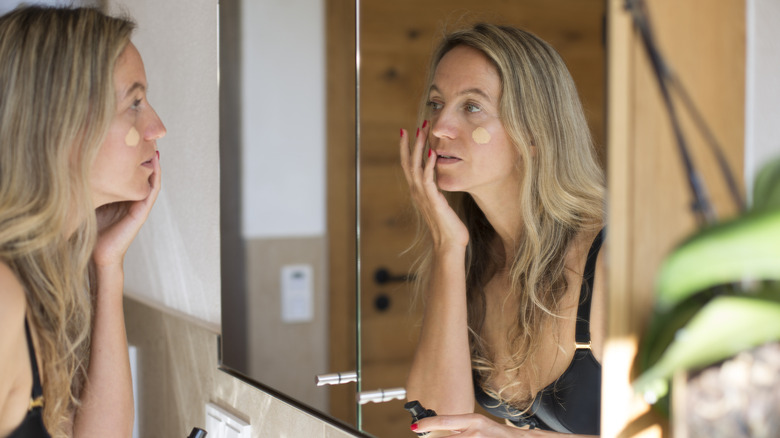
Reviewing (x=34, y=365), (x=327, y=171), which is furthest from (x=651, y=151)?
(x=34, y=365)

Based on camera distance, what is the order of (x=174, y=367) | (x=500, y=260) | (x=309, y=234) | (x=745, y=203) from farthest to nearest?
(x=174, y=367)
(x=309, y=234)
(x=500, y=260)
(x=745, y=203)

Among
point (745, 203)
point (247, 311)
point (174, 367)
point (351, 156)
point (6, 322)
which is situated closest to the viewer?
point (745, 203)

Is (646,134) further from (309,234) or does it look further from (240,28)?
(240,28)

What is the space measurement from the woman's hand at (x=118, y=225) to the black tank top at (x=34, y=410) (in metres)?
0.21

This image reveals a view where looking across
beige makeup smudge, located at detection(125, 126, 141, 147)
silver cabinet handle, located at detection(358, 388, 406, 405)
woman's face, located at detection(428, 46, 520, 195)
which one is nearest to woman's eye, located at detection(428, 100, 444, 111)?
woman's face, located at detection(428, 46, 520, 195)

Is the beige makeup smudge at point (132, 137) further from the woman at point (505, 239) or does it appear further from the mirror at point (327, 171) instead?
the woman at point (505, 239)

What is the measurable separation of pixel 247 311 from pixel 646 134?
0.78 m

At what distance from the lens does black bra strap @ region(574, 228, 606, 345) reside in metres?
0.49

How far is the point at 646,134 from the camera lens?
44 cm

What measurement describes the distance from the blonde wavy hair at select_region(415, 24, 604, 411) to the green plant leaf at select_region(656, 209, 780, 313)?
8 cm

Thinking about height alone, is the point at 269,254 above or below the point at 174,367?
above

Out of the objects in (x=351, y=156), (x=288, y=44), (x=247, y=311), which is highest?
(x=288, y=44)

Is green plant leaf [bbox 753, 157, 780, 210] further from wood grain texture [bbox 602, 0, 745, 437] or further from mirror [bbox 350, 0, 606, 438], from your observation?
mirror [bbox 350, 0, 606, 438]

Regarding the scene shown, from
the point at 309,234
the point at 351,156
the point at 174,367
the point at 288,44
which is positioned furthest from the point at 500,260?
the point at 174,367
